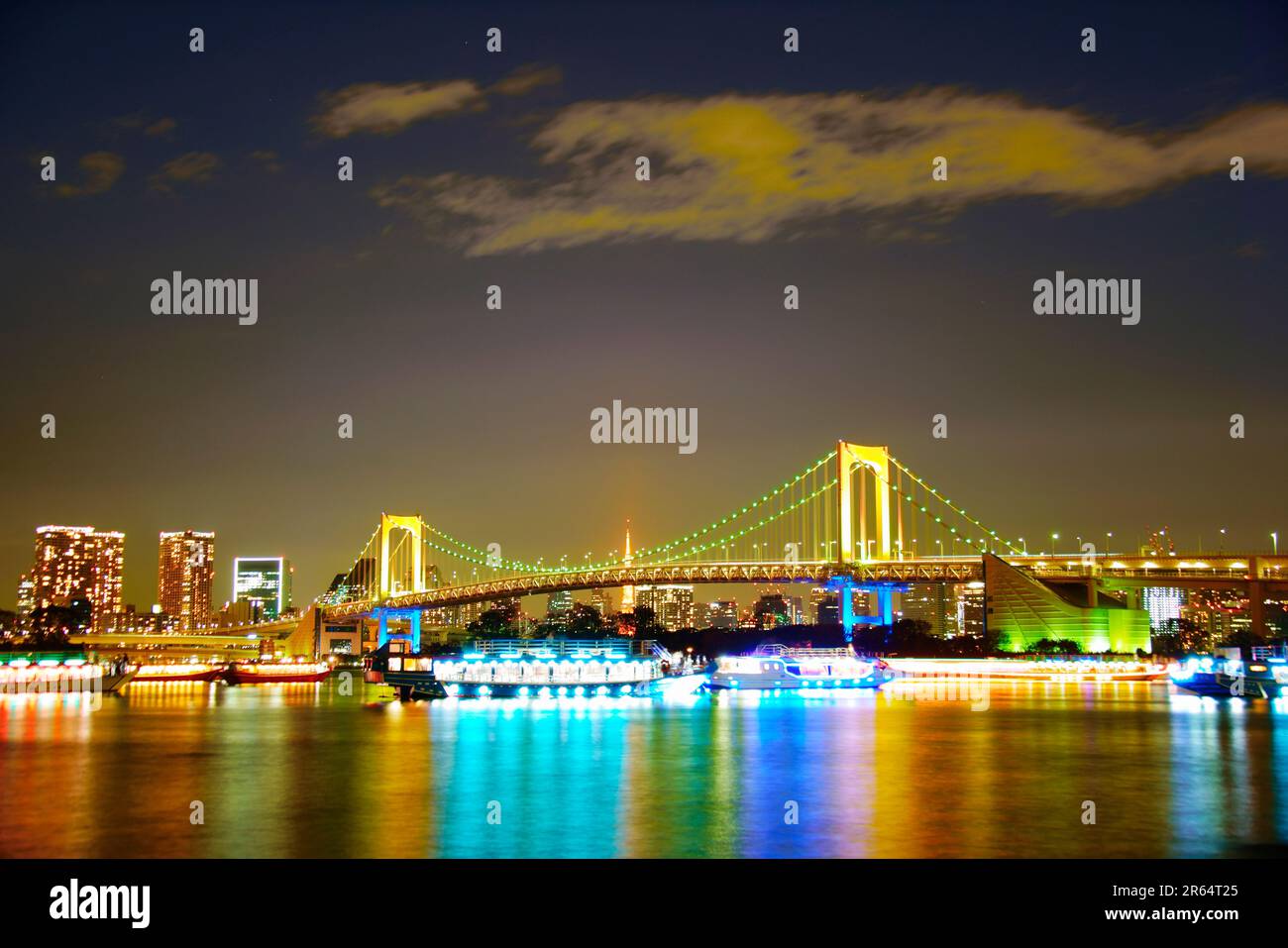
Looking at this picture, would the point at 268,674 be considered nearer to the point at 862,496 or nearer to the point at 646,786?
the point at 862,496

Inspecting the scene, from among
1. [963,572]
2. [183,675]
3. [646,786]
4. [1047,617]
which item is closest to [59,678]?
[183,675]

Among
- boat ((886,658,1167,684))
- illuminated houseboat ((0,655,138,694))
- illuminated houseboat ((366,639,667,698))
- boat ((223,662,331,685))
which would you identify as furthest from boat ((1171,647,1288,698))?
illuminated houseboat ((0,655,138,694))

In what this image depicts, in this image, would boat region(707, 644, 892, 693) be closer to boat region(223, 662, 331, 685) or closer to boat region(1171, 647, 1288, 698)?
boat region(1171, 647, 1288, 698)

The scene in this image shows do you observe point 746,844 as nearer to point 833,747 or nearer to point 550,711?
point 833,747

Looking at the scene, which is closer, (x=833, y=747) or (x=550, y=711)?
(x=833, y=747)

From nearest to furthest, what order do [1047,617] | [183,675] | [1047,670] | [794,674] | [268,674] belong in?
[794,674]
[1047,670]
[1047,617]
[268,674]
[183,675]
